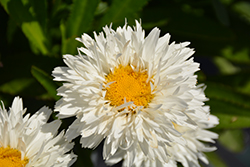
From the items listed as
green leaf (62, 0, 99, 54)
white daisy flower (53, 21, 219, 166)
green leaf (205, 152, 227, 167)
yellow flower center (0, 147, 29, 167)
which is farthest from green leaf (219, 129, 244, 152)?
yellow flower center (0, 147, 29, 167)

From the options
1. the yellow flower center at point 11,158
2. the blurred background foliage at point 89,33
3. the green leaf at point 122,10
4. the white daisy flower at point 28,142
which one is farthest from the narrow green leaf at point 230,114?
the yellow flower center at point 11,158

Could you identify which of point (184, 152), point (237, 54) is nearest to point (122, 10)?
point (184, 152)

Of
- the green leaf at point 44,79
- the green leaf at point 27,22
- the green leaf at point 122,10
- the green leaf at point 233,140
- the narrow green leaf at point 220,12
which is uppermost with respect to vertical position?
the narrow green leaf at point 220,12

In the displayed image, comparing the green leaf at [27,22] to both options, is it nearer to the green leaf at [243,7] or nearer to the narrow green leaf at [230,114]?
the narrow green leaf at [230,114]

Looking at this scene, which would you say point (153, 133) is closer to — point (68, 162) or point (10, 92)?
point (68, 162)

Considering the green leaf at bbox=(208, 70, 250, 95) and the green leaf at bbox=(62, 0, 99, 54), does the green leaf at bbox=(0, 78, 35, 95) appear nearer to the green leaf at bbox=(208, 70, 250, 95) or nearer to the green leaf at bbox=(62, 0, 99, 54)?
the green leaf at bbox=(62, 0, 99, 54)

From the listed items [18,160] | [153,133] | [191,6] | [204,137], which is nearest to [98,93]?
[153,133]
